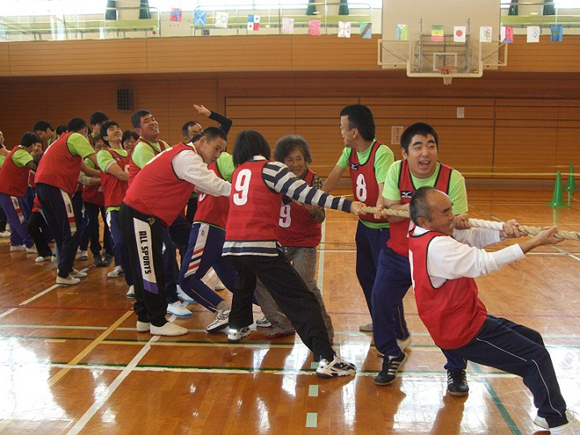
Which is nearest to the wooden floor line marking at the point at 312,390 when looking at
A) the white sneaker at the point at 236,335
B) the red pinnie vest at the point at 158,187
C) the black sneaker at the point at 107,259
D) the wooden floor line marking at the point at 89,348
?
the white sneaker at the point at 236,335

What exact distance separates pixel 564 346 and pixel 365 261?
1626mm

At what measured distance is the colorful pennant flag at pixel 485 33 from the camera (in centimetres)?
1426

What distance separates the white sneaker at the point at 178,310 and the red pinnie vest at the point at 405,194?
2.30 m

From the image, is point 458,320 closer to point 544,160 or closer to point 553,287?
point 553,287

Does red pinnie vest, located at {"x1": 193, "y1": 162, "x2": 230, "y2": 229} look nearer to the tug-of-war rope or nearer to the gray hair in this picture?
the tug-of-war rope

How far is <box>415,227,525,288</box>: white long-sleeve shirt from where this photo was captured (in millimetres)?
2836

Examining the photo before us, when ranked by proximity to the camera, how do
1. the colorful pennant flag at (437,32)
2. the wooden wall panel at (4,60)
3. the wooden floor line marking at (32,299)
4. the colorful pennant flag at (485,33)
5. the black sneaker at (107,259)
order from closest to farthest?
1. the wooden floor line marking at (32,299)
2. the black sneaker at (107,259)
3. the colorful pennant flag at (485,33)
4. the colorful pennant flag at (437,32)
5. the wooden wall panel at (4,60)

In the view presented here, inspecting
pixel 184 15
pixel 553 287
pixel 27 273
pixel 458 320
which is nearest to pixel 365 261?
pixel 458 320

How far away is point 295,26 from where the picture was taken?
15.6 meters

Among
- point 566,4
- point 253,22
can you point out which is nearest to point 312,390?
point 253,22

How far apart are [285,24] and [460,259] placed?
1364 centimetres

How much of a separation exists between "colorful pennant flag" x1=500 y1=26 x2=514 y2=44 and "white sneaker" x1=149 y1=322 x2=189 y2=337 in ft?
41.7

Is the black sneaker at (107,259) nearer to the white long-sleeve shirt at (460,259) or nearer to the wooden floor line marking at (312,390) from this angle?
the wooden floor line marking at (312,390)

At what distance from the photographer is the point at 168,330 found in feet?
15.4
